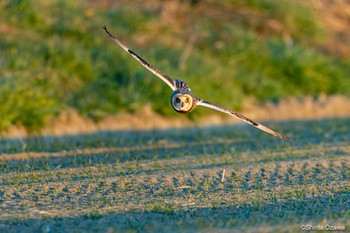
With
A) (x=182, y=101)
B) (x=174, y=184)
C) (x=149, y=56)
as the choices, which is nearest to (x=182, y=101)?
(x=182, y=101)

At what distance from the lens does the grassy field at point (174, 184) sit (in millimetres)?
6305

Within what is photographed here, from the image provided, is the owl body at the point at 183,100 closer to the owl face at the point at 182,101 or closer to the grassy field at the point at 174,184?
the owl face at the point at 182,101

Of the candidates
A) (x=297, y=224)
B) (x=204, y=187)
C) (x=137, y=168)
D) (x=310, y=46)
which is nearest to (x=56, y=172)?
(x=137, y=168)

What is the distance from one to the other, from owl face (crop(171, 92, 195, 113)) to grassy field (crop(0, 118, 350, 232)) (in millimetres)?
719

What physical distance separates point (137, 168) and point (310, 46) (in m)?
10.7

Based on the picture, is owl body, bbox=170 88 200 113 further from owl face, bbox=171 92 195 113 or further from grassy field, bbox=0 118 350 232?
grassy field, bbox=0 118 350 232

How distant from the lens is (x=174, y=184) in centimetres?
777

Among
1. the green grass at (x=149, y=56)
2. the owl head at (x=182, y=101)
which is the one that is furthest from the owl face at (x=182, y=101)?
Result: the green grass at (x=149, y=56)

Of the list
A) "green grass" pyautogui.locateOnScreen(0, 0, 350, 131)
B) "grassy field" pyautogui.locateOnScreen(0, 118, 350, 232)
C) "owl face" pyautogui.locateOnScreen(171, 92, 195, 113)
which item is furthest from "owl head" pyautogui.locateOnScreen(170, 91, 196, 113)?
"green grass" pyautogui.locateOnScreen(0, 0, 350, 131)

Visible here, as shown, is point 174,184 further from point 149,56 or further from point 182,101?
point 149,56

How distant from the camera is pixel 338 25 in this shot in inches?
817

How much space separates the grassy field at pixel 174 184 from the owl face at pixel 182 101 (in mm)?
719

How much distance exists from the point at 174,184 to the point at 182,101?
2.88ft

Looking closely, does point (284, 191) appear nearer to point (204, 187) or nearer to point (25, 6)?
point (204, 187)
